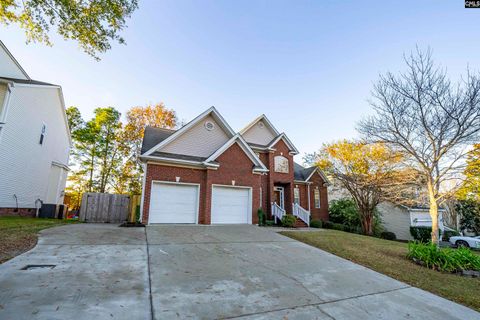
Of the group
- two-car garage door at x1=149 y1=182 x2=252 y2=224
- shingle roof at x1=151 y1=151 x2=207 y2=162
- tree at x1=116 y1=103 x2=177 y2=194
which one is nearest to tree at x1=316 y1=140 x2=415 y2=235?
two-car garage door at x1=149 y1=182 x2=252 y2=224

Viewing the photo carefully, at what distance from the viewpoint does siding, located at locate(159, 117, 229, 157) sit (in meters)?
12.6

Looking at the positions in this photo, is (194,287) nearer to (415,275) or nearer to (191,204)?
(415,275)

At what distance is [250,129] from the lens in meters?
18.4

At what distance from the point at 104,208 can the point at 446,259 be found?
1550cm

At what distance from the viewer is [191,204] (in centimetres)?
1187

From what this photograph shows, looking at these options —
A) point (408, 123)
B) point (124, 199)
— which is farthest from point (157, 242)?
point (408, 123)

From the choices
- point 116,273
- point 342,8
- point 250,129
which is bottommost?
point 116,273

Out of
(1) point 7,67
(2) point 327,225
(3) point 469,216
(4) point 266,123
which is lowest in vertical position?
(2) point 327,225

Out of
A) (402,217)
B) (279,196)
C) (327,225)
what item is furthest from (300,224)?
(402,217)

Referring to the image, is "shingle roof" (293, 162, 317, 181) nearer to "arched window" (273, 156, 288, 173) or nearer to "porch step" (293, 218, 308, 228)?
"arched window" (273, 156, 288, 173)

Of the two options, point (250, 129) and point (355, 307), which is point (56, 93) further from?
point (355, 307)

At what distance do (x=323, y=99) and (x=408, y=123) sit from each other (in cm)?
576

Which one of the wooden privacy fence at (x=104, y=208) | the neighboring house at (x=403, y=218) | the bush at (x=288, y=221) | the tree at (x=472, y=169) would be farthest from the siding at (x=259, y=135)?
the neighboring house at (x=403, y=218)

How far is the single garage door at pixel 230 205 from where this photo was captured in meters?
12.4
